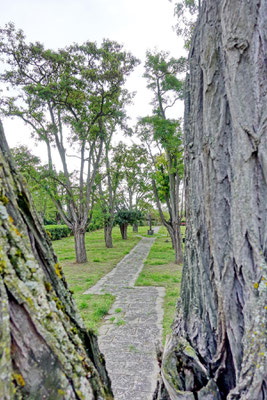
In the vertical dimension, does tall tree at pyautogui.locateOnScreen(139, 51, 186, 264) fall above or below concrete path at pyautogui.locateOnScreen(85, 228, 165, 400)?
above

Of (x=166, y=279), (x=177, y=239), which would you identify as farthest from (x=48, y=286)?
(x=177, y=239)

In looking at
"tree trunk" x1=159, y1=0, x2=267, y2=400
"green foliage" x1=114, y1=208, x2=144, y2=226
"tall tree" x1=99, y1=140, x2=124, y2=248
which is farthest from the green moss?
"green foliage" x1=114, y1=208, x2=144, y2=226

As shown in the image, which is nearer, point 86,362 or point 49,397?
point 49,397

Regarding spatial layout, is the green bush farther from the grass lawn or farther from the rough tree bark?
the rough tree bark

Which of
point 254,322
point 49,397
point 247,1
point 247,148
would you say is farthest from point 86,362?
point 247,1

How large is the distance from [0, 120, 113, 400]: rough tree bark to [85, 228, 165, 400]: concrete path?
3.23ft

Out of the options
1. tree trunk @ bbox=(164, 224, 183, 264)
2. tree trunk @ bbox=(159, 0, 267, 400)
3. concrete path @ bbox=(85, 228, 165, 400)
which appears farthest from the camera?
tree trunk @ bbox=(164, 224, 183, 264)

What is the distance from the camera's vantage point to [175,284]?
7285mm

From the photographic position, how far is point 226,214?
4.79 feet

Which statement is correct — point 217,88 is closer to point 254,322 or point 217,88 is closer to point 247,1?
point 247,1

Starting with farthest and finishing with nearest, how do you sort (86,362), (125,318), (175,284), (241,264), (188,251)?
(175,284) < (125,318) < (188,251) < (241,264) < (86,362)

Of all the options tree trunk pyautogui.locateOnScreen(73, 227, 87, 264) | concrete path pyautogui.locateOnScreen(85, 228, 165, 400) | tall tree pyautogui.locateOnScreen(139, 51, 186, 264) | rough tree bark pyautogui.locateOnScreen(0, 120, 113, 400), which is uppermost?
tall tree pyautogui.locateOnScreen(139, 51, 186, 264)

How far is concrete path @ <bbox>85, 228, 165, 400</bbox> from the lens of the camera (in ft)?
10.0

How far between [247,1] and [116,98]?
32.1ft
